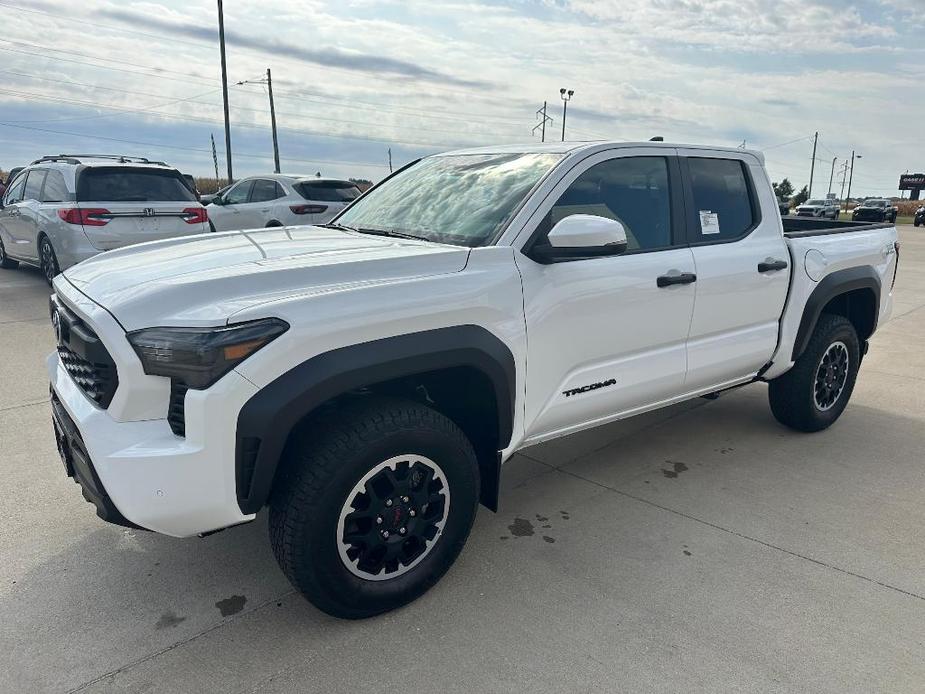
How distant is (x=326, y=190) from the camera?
11.9 m

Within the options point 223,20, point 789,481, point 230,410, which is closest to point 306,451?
point 230,410

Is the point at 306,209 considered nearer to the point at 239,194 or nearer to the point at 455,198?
the point at 239,194

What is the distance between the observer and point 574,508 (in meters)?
3.58

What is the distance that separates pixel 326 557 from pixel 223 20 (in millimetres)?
24805

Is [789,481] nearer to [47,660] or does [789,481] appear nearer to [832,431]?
[832,431]

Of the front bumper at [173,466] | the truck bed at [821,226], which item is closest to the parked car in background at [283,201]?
the truck bed at [821,226]

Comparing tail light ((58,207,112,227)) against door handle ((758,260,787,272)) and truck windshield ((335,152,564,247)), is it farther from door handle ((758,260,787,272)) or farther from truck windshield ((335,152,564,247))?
door handle ((758,260,787,272))

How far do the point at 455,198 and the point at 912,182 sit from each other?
327 feet

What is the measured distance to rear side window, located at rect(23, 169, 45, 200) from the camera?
9203mm

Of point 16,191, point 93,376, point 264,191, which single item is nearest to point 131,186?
point 16,191

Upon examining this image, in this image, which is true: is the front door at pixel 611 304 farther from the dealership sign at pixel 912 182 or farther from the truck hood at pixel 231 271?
the dealership sign at pixel 912 182

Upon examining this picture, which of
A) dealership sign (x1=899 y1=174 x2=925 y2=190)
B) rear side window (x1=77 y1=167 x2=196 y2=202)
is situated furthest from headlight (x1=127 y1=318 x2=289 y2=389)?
dealership sign (x1=899 y1=174 x2=925 y2=190)

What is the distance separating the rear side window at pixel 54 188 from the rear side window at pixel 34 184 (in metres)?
0.21

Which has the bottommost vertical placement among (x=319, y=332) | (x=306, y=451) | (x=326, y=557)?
(x=326, y=557)
